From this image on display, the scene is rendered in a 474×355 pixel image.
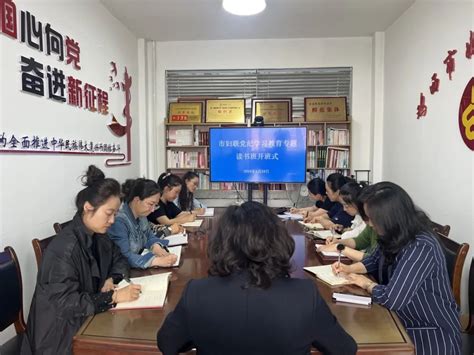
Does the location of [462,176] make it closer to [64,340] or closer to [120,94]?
[64,340]

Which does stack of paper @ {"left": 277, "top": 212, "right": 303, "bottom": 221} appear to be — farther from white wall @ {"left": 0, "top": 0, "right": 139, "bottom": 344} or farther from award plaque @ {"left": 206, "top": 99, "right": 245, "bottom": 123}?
white wall @ {"left": 0, "top": 0, "right": 139, "bottom": 344}

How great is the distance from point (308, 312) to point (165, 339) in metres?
0.36

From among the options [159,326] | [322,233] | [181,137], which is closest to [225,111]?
[181,137]

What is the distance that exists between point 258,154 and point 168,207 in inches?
48.1

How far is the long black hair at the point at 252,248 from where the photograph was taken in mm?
792

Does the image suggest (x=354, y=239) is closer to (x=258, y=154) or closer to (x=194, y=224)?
(x=194, y=224)

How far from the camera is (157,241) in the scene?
1988 millimetres

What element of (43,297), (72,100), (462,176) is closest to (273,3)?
(72,100)

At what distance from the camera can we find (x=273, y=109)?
12.7 feet

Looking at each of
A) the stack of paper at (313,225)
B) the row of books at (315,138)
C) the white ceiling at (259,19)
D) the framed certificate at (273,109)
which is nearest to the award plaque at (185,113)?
the framed certificate at (273,109)

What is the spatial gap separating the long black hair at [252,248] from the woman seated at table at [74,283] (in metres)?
0.57

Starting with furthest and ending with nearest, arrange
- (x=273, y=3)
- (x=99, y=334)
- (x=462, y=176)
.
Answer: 1. (x=273, y=3)
2. (x=462, y=176)
3. (x=99, y=334)

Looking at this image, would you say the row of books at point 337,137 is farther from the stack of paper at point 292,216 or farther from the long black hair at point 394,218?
the long black hair at point 394,218

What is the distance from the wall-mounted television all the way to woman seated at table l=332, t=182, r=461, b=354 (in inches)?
93.0
